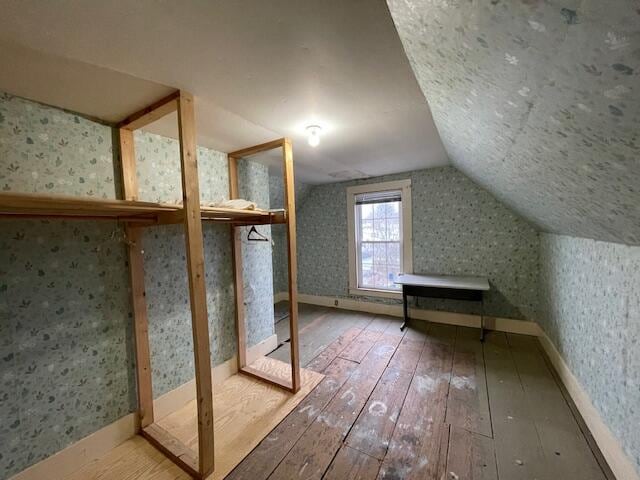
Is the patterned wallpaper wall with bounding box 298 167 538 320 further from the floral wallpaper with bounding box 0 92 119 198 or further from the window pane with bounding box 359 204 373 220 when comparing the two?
the floral wallpaper with bounding box 0 92 119 198

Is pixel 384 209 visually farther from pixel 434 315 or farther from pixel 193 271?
pixel 193 271

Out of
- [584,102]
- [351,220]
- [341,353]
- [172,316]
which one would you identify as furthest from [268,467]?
[351,220]

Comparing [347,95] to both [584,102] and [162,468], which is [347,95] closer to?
[584,102]

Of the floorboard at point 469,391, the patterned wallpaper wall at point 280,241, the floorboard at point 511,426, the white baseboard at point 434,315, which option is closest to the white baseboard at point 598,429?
the floorboard at point 511,426

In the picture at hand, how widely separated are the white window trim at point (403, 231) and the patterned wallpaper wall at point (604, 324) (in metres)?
1.53

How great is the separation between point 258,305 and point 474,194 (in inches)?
110

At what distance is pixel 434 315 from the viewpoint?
11.1ft

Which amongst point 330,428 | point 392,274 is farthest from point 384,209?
point 330,428

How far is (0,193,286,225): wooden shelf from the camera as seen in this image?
3.07ft

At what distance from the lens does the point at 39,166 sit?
1.35 m

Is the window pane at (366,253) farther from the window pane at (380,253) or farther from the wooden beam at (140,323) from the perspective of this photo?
the wooden beam at (140,323)

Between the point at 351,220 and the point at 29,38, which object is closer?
the point at 29,38

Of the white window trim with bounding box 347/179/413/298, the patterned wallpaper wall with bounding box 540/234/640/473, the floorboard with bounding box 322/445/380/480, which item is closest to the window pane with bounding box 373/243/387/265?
the white window trim with bounding box 347/179/413/298

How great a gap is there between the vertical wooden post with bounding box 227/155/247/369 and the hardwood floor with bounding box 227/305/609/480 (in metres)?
0.46
